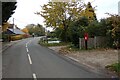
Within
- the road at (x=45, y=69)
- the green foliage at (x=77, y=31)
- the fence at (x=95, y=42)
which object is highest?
the green foliage at (x=77, y=31)

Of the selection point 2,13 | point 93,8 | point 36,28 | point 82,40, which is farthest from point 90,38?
point 36,28

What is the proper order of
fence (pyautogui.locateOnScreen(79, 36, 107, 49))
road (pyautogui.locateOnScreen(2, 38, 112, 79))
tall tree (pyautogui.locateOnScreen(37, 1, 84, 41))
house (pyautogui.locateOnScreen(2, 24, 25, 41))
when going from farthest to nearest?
1. house (pyautogui.locateOnScreen(2, 24, 25, 41))
2. tall tree (pyautogui.locateOnScreen(37, 1, 84, 41))
3. fence (pyautogui.locateOnScreen(79, 36, 107, 49))
4. road (pyautogui.locateOnScreen(2, 38, 112, 79))

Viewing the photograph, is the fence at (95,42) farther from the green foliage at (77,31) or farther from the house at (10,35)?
the house at (10,35)

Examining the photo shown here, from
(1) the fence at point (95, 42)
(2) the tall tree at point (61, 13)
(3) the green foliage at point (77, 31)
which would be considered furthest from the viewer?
(2) the tall tree at point (61, 13)

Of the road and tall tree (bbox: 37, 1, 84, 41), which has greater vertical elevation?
tall tree (bbox: 37, 1, 84, 41)

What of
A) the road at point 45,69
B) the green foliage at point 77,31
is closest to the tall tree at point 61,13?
the green foliage at point 77,31

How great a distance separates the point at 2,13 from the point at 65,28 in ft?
49.2

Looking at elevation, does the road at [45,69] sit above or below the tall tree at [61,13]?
below

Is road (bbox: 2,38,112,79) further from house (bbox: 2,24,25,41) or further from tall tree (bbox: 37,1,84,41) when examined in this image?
house (bbox: 2,24,25,41)

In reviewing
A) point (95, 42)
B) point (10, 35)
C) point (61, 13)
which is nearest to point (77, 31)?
point (95, 42)

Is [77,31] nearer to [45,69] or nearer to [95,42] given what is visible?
[95,42]

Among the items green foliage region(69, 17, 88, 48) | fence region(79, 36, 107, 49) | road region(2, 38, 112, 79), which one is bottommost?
road region(2, 38, 112, 79)

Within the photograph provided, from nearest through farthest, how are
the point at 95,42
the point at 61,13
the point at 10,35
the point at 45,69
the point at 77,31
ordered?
the point at 45,69 < the point at 95,42 < the point at 77,31 < the point at 61,13 < the point at 10,35

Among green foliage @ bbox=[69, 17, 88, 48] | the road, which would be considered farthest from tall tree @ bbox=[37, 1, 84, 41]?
the road
